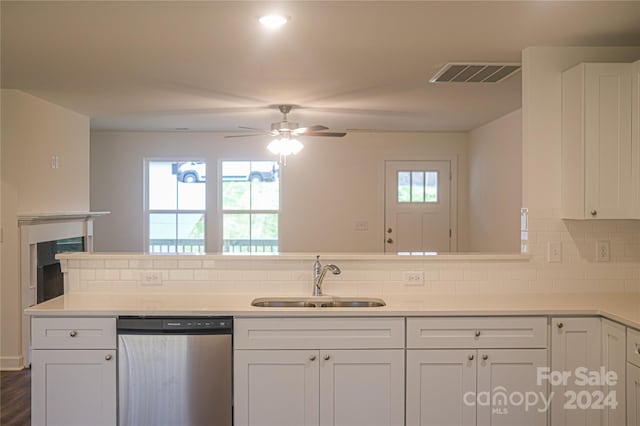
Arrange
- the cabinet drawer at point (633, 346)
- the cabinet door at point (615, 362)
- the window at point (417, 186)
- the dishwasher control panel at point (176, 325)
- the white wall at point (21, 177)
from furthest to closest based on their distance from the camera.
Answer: the window at point (417, 186), the white wall at point (21, 177), the dishwasher control panel at point (176, 325), the cabinet door at point (615, 362), the cabinet drawer at point (633, 346)

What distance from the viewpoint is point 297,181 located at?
23.6ft

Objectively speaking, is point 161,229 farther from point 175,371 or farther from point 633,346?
point 633,346

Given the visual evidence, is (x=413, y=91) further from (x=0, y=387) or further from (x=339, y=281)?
(x=0, y=387)

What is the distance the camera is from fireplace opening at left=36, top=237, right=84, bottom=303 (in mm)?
4801

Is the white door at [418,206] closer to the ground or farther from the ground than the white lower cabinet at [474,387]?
farther from the ground

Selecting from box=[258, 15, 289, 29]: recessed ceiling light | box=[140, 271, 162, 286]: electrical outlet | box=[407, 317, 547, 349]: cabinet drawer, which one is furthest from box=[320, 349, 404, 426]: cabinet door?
box=[258, 15, 289, 29]: recessed ceiling light

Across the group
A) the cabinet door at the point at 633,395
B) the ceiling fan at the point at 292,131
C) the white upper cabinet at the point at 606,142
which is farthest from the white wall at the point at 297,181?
the cabinet door at the point at 633,395

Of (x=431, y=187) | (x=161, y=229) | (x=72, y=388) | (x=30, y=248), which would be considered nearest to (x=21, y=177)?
(x=30, y=248)

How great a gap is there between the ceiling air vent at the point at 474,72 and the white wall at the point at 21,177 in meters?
3.44

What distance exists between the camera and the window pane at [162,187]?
7.22 m

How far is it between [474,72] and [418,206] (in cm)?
360

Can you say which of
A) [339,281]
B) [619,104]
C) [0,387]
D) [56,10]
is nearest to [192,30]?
[56,10]

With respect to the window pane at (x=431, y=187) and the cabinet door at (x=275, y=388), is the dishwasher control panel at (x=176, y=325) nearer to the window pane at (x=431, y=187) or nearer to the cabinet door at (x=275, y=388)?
the cabinet door at (x=275, y=388)

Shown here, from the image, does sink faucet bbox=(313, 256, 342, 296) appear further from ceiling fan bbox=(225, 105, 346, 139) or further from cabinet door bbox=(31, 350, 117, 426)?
ceiling fan bbox=(225, 105, 346, 139)
